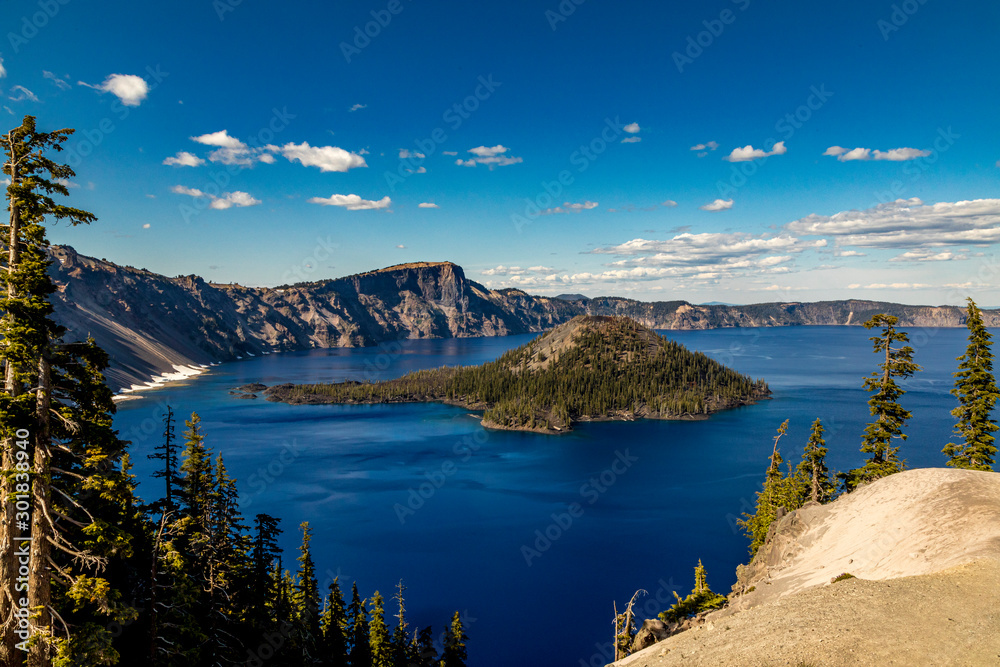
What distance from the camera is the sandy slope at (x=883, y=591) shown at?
15.8m

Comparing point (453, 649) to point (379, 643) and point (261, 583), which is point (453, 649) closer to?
point (379, 643)

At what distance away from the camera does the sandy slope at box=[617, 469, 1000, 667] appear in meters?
15.8

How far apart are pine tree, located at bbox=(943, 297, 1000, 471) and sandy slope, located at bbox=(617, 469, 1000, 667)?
1044 centimetres

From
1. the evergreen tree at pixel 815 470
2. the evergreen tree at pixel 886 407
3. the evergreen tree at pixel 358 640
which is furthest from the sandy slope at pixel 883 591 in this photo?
the evergreen tree at pixel 358 640

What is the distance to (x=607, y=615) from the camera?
2045 inches

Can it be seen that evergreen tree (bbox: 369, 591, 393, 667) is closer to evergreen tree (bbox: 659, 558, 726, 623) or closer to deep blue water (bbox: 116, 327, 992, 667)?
deep blue water (bbox: 116, 327, 992, 667)

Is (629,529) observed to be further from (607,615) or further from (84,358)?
(84,358)

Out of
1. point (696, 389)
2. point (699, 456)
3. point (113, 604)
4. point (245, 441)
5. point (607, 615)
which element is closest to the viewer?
point (113, 604)

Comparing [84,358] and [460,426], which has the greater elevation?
[84,358]

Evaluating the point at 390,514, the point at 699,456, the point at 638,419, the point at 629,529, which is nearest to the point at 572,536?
the point at 629,529

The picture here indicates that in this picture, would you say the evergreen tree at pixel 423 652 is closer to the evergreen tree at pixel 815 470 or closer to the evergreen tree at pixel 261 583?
the evergreen tree at pixel 261 583

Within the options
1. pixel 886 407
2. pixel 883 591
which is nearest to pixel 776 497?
pixel 886 407

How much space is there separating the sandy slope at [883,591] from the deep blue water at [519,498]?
24.2 m

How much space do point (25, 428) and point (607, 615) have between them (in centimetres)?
5269
